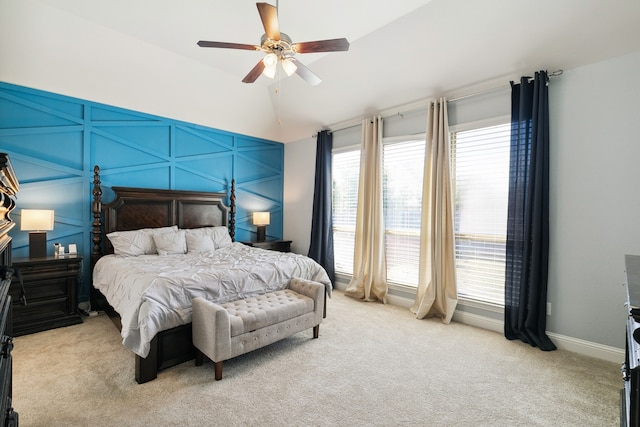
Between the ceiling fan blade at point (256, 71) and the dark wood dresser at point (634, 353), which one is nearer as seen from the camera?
the dark wood dresser at point (634, 353)

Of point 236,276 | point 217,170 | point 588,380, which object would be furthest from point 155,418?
point 217,170

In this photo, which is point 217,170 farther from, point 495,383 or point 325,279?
point 495,383

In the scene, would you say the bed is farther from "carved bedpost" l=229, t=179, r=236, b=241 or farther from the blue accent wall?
the blue accent wall

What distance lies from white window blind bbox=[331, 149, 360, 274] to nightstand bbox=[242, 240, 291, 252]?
1031 mm

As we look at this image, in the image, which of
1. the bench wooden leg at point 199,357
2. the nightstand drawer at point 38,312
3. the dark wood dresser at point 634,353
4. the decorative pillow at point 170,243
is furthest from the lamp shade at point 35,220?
the dark wood dresser at point 634,353

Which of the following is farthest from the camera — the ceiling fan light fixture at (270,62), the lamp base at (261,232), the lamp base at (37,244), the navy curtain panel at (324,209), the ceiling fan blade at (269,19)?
the lamp base at (261,232)

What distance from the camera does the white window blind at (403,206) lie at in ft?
13.5

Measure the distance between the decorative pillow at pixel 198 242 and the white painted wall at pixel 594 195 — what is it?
4.28m

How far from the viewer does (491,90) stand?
3.38 metres

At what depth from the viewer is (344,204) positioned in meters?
5.10

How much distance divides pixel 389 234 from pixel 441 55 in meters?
2.42

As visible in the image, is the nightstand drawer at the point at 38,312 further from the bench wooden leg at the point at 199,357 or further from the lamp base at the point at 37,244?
the bench wooden leg at the point at 199,357

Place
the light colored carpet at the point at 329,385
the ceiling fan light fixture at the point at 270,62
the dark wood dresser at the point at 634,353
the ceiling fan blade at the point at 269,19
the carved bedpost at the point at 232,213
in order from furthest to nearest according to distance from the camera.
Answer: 1. the carved bedpost at the point at 232,213
2. the ceiling fan light fixture at the point at 270,62
3. the ceiling fan blade at the point at 269,19
4. the light colored carpet at the point at 329,385
5. the dark wood dresser at the point at 634,353

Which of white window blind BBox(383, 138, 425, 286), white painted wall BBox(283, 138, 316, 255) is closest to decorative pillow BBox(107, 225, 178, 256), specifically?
white painted wall BBox(283, 138, 316, 255)
